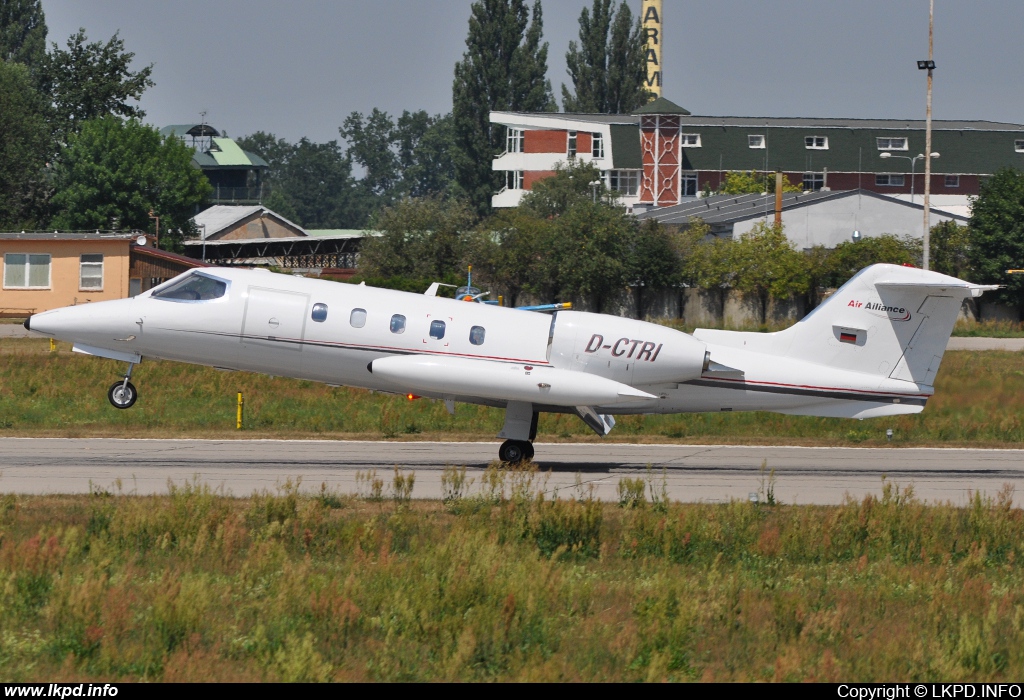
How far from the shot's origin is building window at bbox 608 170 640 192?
109 metres

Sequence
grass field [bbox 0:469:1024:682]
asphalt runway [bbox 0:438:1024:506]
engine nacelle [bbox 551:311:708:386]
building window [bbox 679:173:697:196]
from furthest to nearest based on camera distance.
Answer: building window [bbox 679:173:697:196] < engine nacelle [bbox 551:311:708:386] < asphalt runway [bbox 0:438:1024:506] < grass field [bbox 0:469:1024:682]

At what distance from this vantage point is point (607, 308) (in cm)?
6700

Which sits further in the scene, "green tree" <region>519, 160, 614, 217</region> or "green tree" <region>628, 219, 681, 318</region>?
"green tree" <region>519, 160, 614, 217</region>

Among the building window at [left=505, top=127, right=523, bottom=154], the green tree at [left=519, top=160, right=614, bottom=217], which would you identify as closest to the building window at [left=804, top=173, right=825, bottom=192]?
the green tree at [left=519, top=160, right=614, bottom=217]

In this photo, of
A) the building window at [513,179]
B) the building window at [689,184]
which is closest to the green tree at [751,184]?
the building window at [689,184]

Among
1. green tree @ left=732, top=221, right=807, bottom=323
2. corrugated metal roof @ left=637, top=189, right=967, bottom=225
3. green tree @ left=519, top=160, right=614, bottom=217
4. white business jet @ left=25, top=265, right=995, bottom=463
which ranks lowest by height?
white business jet @ left=25, top=265, right=995, bottom=463

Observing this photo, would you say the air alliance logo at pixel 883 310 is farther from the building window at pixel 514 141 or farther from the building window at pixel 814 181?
the building window at pixel 514 141

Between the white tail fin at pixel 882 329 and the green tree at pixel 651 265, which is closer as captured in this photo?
the white tail fin at pixel 882 329

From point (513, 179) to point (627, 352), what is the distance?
317 feet

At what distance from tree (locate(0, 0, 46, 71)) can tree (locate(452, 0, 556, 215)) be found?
47.5 m

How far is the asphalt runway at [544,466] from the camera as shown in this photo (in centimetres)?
1902

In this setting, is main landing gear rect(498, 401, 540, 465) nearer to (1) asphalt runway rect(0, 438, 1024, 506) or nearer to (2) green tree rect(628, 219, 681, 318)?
(1) asphalt runway rect(0, 438, 1024, 506)

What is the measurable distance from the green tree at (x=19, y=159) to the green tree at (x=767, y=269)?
56082 millimetres

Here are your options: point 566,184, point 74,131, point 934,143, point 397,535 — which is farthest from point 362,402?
point 934,143
